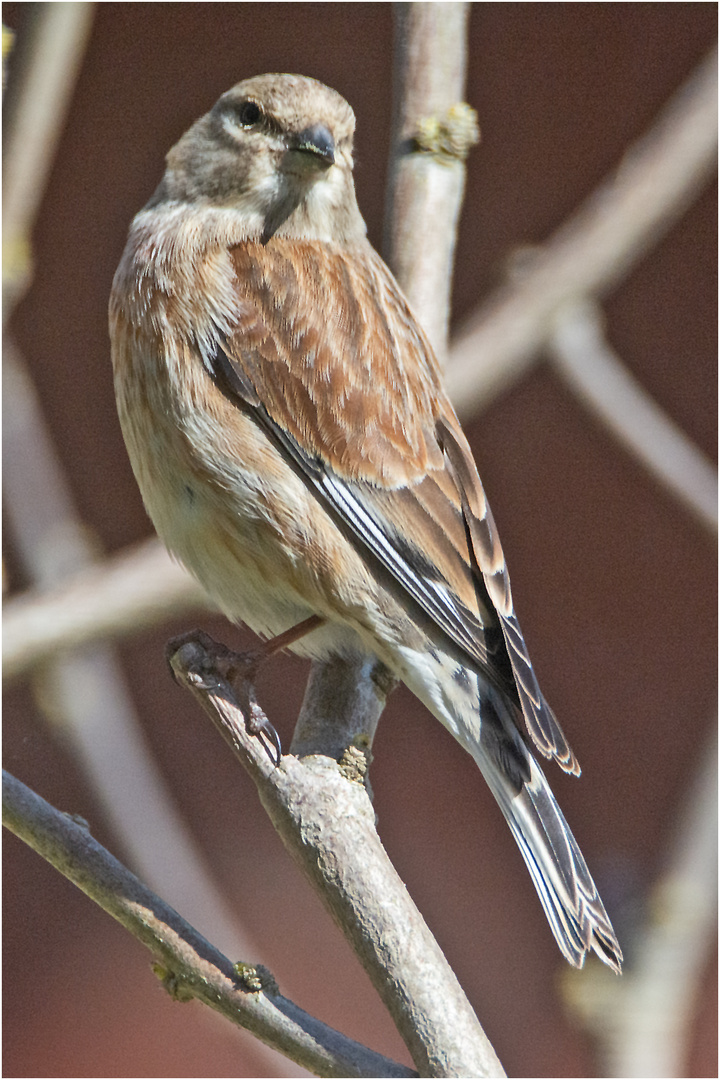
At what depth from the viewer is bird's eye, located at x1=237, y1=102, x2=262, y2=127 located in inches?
85.1

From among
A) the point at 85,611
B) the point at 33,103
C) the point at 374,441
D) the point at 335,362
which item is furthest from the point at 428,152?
the point at 85,611

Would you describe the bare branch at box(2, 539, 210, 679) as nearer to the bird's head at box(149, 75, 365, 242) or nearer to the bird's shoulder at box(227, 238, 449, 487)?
the bird's shoulder at box(227, 238, 449, 487)

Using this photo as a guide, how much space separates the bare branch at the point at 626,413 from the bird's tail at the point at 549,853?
2.27 feet

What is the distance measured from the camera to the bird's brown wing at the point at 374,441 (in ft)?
6.37

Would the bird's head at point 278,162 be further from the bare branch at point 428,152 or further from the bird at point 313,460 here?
the bare branch at point 428,152

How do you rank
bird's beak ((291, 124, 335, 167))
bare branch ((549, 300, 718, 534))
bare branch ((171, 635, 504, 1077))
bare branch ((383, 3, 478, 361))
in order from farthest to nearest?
1. bare branch ((383, 3, 478, 361))
2. bare branch ((549, 300, 718, 534))
3. bird's beak ((291, 124, 335, 167))
4. bare branch ((171, 635, 504, 1077))

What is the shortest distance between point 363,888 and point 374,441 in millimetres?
826

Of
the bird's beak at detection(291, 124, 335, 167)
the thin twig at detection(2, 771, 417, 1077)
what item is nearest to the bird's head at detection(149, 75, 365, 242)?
the bird's beak at detection(291, 124, 335, 167)

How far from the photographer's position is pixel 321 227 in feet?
7.39

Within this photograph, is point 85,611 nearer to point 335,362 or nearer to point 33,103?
point 335,362

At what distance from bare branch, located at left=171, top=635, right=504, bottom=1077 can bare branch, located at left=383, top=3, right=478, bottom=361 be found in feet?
3.52

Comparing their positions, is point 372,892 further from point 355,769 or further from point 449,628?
point 449,628

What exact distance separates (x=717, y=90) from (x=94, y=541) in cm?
168

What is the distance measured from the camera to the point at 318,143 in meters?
2.06
